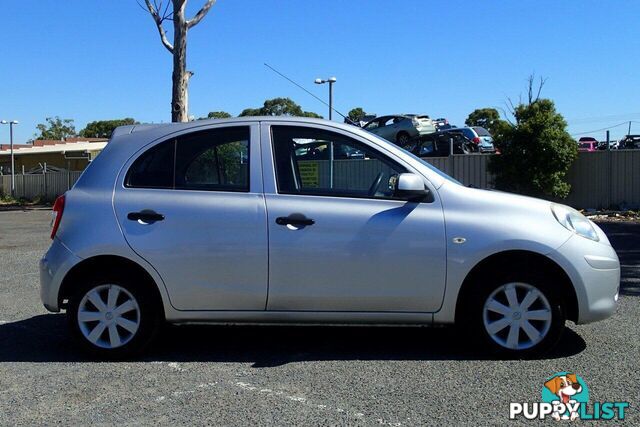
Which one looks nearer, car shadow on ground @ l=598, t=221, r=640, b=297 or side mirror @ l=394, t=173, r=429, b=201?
side mirror @ l=394, t=173, r=429, b=201

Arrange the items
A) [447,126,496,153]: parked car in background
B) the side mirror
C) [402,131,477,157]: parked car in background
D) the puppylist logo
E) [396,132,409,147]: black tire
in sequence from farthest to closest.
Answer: [396,132,409,147]: black tire, [447,126,496,153]: parked car in background, [402,131,477,157]: parked car in background, the side mirror, the puppylist logo

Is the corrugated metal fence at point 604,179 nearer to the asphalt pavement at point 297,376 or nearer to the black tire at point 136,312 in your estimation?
the asphalt pavement at point 297,376

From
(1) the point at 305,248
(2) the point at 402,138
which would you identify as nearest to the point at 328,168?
(1) the point at 305,248

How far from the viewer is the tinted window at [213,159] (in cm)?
532

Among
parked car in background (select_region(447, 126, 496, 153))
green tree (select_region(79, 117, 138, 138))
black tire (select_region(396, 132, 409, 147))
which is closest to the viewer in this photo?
parked car in background (select_region(447, 126, 496, 153))

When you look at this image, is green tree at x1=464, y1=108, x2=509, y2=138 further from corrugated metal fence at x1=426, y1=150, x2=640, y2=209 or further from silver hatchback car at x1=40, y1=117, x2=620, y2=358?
silver hatchback car at x1=40, y1=117, x2=620, y2=358

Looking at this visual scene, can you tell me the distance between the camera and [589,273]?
5043mm

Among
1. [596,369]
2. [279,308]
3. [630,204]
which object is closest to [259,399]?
[279,308]

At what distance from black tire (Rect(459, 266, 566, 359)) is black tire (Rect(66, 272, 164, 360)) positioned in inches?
94.8

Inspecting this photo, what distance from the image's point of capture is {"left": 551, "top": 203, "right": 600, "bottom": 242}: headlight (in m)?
5.14

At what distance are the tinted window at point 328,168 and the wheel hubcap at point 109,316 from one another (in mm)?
1473

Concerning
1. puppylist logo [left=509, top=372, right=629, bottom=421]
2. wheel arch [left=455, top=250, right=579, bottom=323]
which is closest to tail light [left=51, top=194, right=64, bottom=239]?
wheel arch [left=455, top=250, right=579, bottom=323]

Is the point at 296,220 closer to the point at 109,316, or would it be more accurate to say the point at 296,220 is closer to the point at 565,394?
the point at 109,316

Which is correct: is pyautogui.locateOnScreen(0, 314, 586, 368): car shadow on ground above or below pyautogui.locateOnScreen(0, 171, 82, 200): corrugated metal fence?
below
